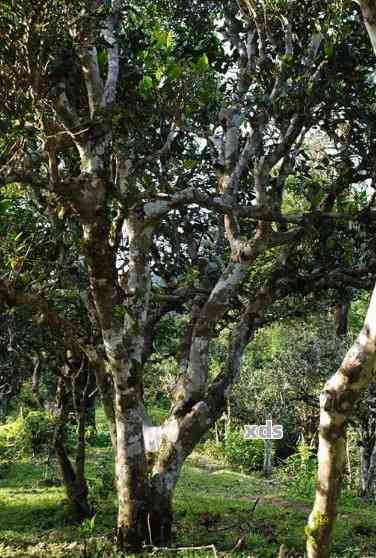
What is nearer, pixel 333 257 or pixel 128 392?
pixel 128 392

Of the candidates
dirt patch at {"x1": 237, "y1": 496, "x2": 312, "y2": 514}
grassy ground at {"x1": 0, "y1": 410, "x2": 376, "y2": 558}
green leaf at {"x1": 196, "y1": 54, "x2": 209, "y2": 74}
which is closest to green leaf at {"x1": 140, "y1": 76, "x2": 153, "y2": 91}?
green leaf at {"x1": 196, "y1": 54, "x2": 209, "y2": 74}

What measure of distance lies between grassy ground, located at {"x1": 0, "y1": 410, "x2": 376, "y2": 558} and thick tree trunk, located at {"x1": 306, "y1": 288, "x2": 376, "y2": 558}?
2039 mm

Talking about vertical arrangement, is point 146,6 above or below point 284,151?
above

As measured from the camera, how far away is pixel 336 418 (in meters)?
2.97

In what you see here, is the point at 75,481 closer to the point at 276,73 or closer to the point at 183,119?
the point at 183,119

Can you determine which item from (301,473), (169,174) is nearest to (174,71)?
(169,174)

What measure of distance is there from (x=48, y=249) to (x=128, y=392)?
1746mm

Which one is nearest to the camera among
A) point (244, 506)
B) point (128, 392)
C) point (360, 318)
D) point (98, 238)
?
point (98, 238)

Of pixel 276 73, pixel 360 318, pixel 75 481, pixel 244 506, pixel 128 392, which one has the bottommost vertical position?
pixel 244 506

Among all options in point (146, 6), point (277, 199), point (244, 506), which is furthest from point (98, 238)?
point (244, 506)

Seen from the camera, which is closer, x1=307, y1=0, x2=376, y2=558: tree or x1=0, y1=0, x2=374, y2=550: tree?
x1=307, y1=0, x2=376, y2=558: tree

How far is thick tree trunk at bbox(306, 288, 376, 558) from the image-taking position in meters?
2.91

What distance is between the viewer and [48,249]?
6246 millimetres

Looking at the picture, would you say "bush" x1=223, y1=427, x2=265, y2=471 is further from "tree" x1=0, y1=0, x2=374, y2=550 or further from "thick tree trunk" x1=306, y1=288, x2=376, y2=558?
"thick tree trunk" x1=306, y1=288, x2=376, y2=558
